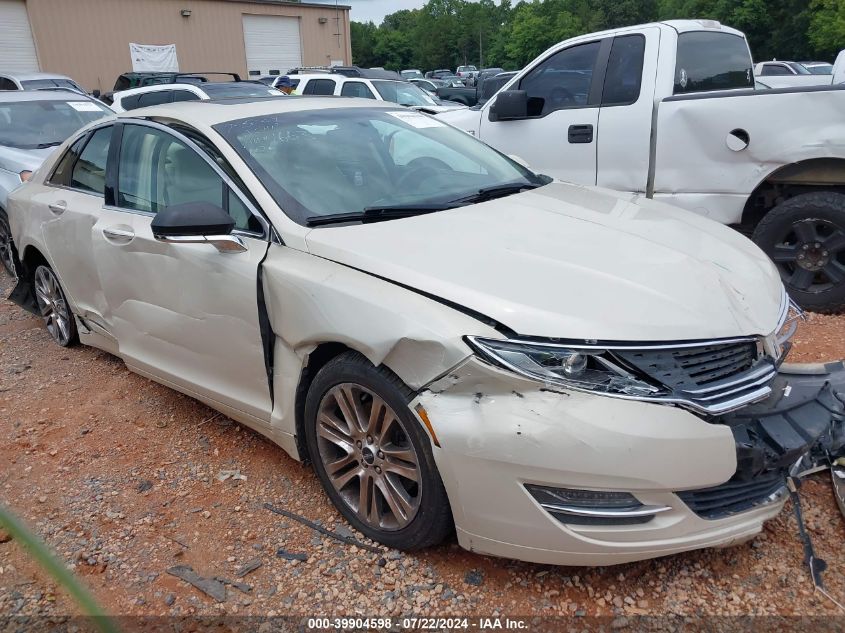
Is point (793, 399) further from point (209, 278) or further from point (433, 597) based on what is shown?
point (209, 278)

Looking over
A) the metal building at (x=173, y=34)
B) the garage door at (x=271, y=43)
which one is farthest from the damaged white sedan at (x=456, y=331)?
the garage door at (x=271, y=43)

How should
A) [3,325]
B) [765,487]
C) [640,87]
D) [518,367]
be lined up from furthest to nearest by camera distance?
1. [3,325]
2. [640,87]
3. [765,487]
4. [518,367]

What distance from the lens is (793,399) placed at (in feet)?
7.90

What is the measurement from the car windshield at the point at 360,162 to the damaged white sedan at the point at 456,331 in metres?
0.01

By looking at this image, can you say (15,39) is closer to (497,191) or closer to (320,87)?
(320,87)

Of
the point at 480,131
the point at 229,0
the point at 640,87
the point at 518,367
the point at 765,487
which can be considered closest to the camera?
the point at 518,367

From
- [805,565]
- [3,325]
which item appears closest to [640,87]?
[805,565]

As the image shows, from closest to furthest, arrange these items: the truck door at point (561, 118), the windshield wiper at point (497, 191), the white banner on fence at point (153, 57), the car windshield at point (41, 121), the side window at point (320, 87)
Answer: the windshield wiper at point (497, 191), the truck door at point (561, 118), the car windshield at point (41, 121), the side window at point (320, 87), the white banner on fence at point (153, 57)

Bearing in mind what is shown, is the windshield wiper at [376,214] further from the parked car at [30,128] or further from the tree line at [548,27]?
the tree line at [548,27]

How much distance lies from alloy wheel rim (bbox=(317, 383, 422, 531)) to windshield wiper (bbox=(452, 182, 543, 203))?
112 cm

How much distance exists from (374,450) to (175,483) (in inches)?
48.0

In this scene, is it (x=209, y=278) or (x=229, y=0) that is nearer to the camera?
(x=209, y=278)

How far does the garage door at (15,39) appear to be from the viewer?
1013 inches

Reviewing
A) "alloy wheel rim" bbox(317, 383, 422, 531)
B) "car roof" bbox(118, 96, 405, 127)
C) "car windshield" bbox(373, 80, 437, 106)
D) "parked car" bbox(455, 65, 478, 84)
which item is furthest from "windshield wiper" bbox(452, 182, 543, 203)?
"parked car" bbox(455, 65, 478, 84)
